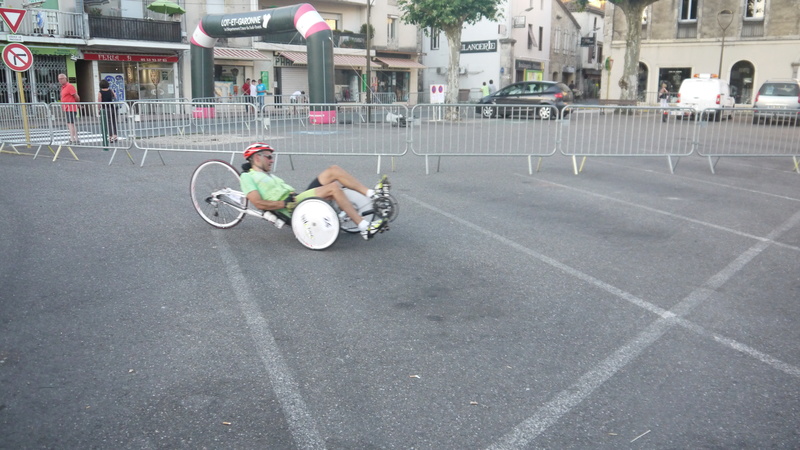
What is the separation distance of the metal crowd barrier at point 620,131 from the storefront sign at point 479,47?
38.6 m

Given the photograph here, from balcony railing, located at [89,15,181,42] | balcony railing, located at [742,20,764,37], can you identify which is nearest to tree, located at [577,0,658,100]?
balcony railing, located at [742,20,764,37]

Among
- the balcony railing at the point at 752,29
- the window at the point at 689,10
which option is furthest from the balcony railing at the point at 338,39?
the balcony railing at the point at 752,29

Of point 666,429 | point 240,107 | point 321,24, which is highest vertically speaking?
point 321,24

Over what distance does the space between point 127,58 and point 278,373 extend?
3155 cm

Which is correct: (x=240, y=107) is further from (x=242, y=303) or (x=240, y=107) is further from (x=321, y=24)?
(x=321, y=24)

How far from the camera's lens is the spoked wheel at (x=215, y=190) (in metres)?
7.14

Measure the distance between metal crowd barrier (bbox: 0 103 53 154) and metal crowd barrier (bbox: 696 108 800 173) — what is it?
42.4ft

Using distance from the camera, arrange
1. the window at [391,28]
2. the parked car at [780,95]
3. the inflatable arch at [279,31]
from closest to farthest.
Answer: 1. the inflatable arch at [279,31]
2. the parked car at [780,95]
3. the window at [391,28]

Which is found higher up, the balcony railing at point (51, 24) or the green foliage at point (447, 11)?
the green foliage at point (447, 11)

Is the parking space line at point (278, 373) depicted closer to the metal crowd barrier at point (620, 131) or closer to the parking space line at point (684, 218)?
the parking space line at point (684, 218)


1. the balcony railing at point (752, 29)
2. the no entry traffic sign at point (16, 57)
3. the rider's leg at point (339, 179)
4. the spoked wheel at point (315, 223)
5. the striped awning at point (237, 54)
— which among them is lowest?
the spoked wheel at point (315, 223)

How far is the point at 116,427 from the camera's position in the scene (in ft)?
10.4

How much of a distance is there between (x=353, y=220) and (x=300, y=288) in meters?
1.19

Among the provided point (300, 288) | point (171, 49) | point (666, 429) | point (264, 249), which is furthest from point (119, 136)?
point (171, 49)
